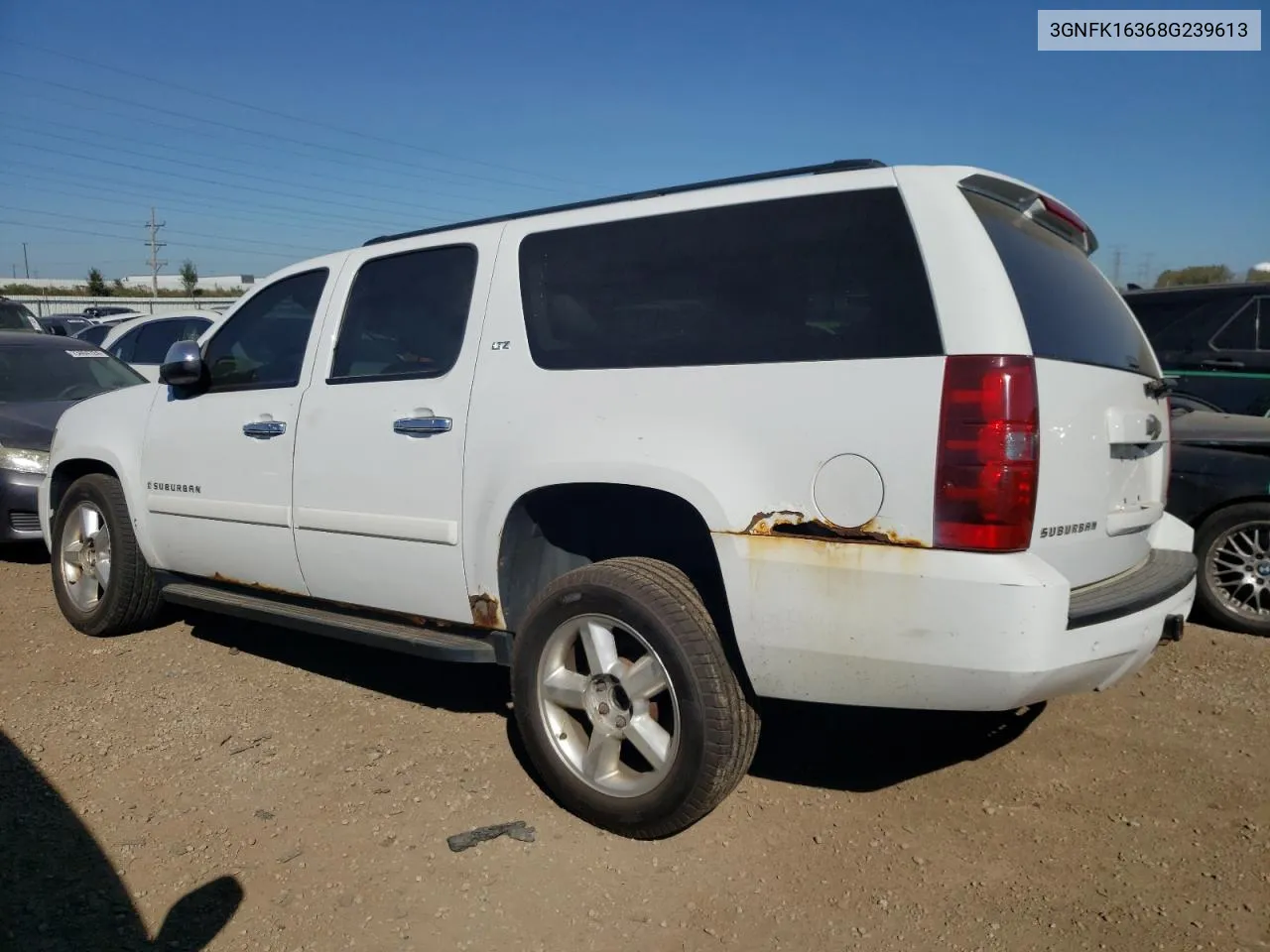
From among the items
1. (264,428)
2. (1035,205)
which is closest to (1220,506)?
(1035,205)

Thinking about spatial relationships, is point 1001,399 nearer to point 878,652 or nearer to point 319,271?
point 878,652

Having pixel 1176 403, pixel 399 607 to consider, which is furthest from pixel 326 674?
pixel 1176 403

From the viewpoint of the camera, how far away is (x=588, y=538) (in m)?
3.82

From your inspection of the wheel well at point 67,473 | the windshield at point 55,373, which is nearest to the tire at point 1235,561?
the wheel well at point 67,473

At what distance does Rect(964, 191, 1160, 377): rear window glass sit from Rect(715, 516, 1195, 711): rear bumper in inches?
26.2

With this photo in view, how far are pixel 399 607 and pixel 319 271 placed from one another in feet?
5.16

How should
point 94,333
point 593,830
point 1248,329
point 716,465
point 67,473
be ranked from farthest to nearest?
1. point 94,333
2. point 1248,329
3. point 67,473
4. point 593,830
5. point 716,465

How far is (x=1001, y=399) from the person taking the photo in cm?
264

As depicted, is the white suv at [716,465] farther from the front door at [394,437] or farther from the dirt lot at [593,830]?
the dirt lot at [593,830]

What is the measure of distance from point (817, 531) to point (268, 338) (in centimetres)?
296

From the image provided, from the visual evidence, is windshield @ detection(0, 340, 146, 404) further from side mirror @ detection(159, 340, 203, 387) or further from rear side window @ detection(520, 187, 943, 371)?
rear side window @ detection(520, 187, 943, 371)

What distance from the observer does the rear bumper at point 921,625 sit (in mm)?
2639

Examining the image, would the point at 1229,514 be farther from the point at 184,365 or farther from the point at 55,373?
the point at 55,373

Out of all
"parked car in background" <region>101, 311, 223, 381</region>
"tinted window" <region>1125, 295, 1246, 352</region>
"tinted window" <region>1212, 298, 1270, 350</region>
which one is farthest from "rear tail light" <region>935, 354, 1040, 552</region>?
"parked car in background" <region>101, 311, 223, 381</region>
